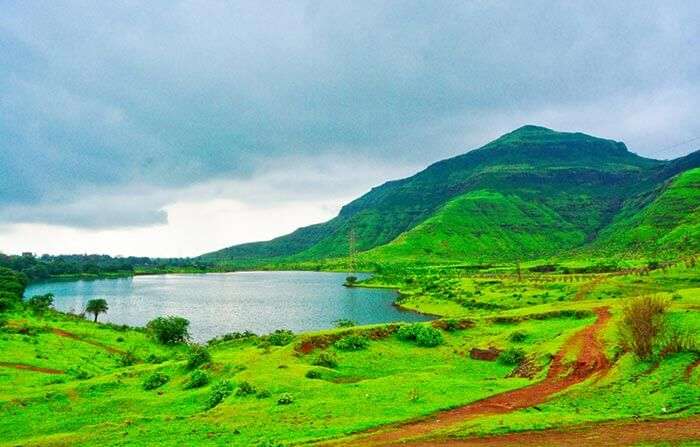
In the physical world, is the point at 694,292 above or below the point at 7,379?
above

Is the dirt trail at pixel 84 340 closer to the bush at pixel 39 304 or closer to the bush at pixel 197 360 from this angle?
the bush at pixel 39 304

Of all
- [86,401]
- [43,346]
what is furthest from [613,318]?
[43,346]

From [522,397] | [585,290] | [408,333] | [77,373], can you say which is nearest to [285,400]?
[522,397]

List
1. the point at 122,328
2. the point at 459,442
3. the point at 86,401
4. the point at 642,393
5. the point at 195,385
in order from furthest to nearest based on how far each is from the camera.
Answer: the point at 122,328, the point at 195,385, the point at 86,401, the point at 642,393, the point at 459,442

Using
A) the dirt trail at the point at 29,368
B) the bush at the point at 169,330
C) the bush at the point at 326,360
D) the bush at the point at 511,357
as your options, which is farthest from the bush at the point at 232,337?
the bush at the point at 511,357

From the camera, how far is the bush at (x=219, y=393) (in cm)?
3753

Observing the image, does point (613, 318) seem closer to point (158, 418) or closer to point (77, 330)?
point (158, 418)

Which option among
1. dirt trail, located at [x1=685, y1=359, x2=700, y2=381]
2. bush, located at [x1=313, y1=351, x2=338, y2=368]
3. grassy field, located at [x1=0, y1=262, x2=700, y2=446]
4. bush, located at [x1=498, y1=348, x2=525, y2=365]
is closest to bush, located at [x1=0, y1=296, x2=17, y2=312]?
grassy field, located at [x1=0, y1=262, x2=700, y2=446]

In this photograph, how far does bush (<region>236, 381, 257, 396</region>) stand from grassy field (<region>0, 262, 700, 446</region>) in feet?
0.35

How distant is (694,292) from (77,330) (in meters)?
104

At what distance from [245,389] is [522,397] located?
65.9 ft

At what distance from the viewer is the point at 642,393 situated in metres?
31.5

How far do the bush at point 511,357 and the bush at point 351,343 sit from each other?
49.6 ft

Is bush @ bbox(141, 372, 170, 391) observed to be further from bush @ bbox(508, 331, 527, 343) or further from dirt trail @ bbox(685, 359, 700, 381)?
dirt trail @ bbox(685, 359, 700, 381)
